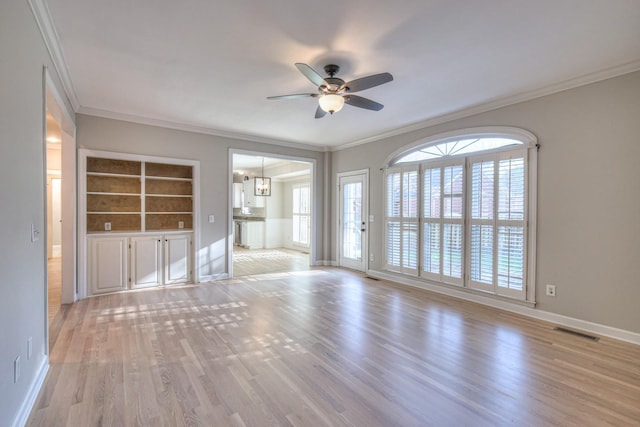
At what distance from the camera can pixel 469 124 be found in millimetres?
4453

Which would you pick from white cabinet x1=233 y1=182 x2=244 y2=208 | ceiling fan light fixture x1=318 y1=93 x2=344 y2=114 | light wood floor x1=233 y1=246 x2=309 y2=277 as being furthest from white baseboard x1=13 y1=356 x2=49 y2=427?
white cabinet x1=233 y1=182 x2=244 y2=208

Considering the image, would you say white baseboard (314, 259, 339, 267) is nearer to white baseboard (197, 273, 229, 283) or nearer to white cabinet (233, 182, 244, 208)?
white baseboard (197, 273, 229, 283)

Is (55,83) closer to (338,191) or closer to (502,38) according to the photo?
(502,38)

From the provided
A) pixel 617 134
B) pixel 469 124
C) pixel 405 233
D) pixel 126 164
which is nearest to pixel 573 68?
pixel 617 134

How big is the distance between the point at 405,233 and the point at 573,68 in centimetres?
308

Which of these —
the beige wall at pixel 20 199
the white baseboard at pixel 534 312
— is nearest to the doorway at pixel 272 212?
the white baseboard at pixel 534 312

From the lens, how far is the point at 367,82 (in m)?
2.88

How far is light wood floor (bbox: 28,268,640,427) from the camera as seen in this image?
6.55 feet

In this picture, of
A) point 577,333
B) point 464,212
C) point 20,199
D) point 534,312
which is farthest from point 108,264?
point 577,333

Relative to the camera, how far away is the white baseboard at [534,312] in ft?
10.4

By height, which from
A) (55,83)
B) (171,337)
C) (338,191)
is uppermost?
(55,83)

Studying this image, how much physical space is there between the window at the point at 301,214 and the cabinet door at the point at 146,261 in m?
5.15

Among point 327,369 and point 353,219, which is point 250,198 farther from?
point 327,369

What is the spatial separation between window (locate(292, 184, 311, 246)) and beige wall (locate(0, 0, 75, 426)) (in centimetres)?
753
